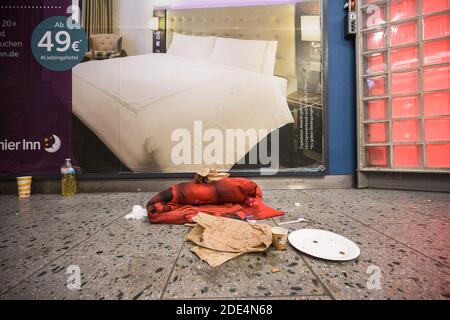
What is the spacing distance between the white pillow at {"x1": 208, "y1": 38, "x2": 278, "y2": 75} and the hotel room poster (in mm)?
10

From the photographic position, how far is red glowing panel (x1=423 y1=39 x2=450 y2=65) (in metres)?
1.84

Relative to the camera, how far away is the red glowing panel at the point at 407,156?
77.6 inches

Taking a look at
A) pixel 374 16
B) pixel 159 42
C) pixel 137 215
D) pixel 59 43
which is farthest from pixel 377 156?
pixel 59 43

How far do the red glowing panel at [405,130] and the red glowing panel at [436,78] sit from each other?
317 millimetres

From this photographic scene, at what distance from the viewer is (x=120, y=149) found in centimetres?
217

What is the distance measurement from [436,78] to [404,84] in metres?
0.22

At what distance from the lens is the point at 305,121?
2203 mm

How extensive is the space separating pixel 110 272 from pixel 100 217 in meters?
0.77

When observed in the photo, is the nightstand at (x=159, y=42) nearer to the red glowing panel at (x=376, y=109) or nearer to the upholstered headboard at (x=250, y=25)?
the upholstered headboard at (x=250, y=25)

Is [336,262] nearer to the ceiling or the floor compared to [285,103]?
nearer to the floor

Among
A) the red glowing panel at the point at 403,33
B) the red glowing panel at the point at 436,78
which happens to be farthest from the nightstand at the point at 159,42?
the red glowing panel at the point at 436,78

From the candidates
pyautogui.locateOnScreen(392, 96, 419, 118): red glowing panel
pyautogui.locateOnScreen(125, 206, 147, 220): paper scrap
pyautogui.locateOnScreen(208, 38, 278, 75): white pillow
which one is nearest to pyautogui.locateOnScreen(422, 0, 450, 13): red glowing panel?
pyautogui.locateOnScreen(392, 96, 419, 118): red glowing panel
